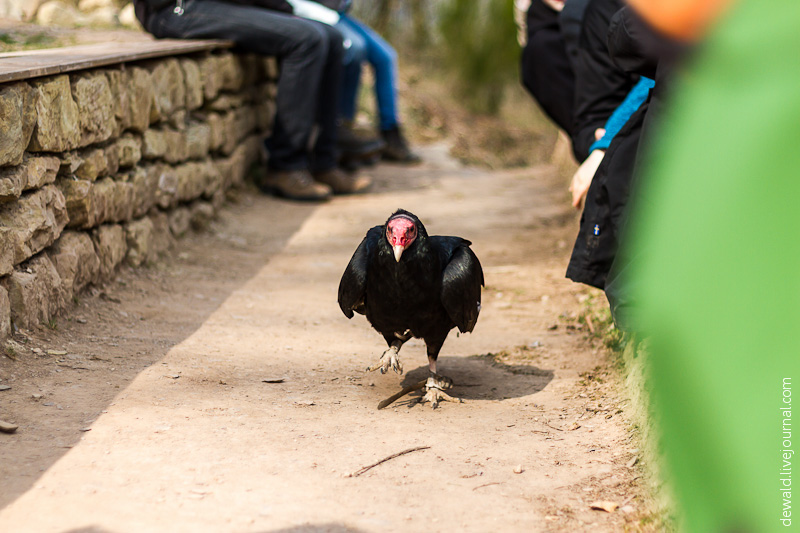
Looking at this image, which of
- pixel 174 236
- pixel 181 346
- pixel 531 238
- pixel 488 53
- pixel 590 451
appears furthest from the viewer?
pixel 488 53

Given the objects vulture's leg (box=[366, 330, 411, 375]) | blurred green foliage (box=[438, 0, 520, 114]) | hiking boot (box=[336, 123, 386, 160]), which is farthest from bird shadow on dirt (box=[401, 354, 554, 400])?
blurred green foliage (box=[438, 0, 520, 114])

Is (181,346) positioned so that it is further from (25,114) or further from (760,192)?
(760,192)

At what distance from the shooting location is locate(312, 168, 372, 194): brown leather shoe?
6.62 m

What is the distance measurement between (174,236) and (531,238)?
2.43m

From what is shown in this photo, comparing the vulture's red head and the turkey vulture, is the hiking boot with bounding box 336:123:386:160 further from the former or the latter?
the vulture's red head

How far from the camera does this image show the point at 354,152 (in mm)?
7301

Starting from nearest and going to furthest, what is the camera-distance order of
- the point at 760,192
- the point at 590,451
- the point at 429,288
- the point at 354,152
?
the point at 760,192
the point at 590,451
the point at 429,288
the point at 354,152

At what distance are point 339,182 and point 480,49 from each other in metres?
5.69

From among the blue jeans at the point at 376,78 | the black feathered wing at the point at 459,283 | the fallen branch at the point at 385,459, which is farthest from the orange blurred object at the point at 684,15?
the blue jeans at the point at 376,78

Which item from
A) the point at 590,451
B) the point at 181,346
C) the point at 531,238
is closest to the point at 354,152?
the point at 531,238

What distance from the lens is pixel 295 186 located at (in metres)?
6.21

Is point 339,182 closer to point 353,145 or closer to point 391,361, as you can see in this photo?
point 353,145

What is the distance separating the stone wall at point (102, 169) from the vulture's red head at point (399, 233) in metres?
1.37

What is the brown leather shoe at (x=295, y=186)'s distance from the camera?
245 inches
